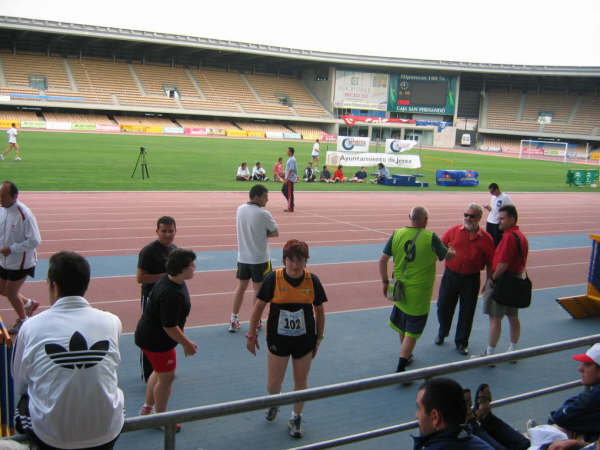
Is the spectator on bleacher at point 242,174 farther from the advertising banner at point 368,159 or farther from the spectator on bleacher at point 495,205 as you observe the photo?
the spectator on bleacher at point 495,205

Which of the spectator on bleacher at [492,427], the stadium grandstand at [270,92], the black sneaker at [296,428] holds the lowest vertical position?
the black sneaker at [296,428]

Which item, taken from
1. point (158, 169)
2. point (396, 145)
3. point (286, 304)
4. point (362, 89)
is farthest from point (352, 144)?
point (362, 89)

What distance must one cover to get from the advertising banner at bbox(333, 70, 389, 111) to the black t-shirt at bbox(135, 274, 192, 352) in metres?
73.0

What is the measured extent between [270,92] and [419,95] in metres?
20.8

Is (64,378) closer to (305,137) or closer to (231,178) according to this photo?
(231,178)

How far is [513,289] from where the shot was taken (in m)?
6.50

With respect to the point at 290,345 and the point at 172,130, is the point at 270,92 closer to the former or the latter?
the point at 172,130

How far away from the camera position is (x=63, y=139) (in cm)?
3828

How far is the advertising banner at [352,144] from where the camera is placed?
96.5 ft

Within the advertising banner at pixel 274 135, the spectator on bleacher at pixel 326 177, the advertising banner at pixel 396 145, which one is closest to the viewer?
the spectator on bleacher at pixel 326 177

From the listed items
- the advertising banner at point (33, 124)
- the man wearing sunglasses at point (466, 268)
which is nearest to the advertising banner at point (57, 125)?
the advertising banner at point (33, 124)

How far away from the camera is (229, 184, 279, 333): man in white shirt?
6.87 metres

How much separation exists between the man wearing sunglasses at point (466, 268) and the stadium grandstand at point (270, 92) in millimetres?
47360

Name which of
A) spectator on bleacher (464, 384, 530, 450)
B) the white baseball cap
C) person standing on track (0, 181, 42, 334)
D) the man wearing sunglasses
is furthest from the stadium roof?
the white baseball cap
